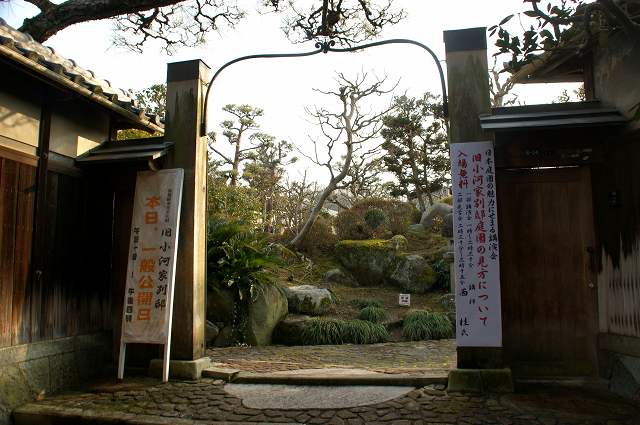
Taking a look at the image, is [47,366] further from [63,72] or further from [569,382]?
[569,382]

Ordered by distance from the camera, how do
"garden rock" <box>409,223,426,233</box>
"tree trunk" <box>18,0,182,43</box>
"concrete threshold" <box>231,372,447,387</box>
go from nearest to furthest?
"concrete threshold" <box>231,372,447,387</box> < "tree trunk" <box>18,0,182,43</box> < "garden rock" <box>409,223,426,233</box>

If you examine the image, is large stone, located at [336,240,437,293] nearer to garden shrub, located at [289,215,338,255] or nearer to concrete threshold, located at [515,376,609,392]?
garden shrub, located at [289,215,338,255]

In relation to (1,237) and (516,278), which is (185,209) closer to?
(1,237)

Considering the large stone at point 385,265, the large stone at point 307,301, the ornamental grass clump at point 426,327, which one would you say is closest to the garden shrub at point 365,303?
the large stone at point 307,301

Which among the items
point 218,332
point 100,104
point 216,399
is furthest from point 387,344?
point 100,104

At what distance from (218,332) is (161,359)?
118 inches

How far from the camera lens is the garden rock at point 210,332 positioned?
9461mm

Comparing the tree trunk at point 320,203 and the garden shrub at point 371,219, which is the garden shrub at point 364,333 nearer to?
the garden shrub at point 371,219

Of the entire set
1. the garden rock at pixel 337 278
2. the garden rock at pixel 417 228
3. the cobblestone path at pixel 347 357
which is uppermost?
the garden rock at pixel 417 228

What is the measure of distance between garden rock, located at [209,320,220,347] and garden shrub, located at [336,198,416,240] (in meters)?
9.69

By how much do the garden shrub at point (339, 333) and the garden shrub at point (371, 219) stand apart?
25.7 ft

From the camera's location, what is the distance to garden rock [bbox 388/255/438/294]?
14.4 metres

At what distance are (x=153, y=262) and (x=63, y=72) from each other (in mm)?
2751

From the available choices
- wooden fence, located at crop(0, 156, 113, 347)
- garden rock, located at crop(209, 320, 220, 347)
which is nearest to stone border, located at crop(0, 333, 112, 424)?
wooden fence, located at crop(0, 156, 113, 347)
